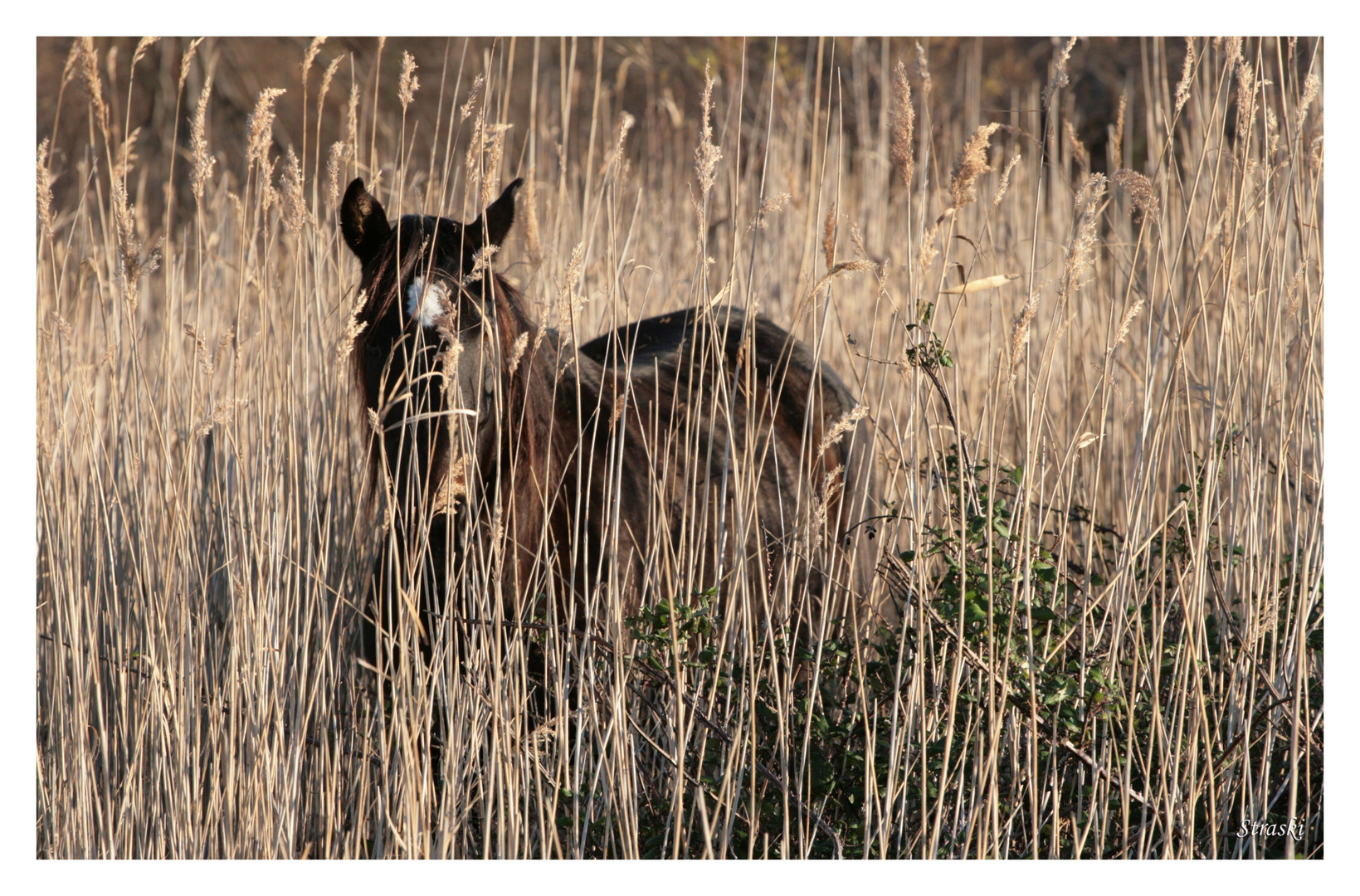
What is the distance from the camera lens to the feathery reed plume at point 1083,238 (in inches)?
56.2

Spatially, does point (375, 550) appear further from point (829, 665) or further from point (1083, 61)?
point (1083, 61)

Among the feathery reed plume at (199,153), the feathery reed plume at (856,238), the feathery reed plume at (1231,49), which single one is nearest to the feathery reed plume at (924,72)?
the feathery reed plume at (856,238)

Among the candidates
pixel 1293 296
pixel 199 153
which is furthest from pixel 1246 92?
pixel 199 153

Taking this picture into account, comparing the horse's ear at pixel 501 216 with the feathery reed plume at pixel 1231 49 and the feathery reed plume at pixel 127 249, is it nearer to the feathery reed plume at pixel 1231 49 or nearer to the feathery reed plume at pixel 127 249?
the feathery reed plume at pixel 127 249

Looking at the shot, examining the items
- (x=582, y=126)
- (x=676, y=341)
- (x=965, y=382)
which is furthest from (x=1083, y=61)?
(x=676, y=341)

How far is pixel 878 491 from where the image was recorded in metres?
3.19

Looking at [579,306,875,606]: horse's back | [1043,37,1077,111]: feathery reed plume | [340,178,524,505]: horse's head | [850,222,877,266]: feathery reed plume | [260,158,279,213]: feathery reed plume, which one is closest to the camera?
[1043,37,1077,111]: feathery reed plume

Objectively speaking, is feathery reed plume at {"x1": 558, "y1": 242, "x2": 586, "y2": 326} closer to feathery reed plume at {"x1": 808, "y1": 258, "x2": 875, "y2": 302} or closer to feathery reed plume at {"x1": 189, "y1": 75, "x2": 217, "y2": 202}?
feathery reed plume at {"x1": 808, "y1": 258, "x2": 875, "y2": 302}

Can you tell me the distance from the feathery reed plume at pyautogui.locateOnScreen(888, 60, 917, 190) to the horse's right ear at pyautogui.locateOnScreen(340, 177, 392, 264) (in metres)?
0.92

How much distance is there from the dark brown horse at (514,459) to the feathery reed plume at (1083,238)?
387 mm

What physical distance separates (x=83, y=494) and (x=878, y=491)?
218cm

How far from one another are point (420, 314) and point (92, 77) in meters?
0.59

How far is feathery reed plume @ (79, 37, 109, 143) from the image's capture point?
1519 mm

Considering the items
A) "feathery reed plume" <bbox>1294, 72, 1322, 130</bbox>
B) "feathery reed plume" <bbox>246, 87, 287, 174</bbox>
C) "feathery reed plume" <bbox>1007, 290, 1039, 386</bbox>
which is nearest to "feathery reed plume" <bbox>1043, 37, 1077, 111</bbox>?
"feathery reed plume" <bbox>1007, 290, 1039, 386</bbox>
